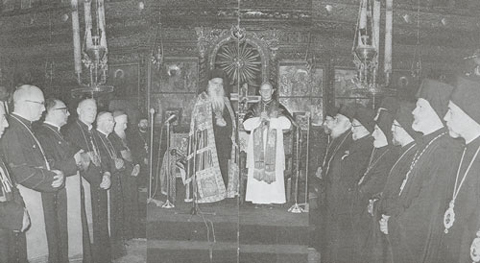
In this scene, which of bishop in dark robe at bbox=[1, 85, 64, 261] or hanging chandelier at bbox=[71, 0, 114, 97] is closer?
bishop in dark robe at bbox=[1, 85, 64, 261]

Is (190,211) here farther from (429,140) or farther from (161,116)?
(429,140)

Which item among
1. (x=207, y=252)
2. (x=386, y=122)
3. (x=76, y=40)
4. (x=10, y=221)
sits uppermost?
(x=76, y=40)

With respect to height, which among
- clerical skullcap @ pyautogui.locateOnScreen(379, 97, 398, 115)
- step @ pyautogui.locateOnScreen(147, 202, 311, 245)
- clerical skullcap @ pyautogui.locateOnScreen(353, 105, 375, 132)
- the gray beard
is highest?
clerical skullcap @ pyautogui.locateOnScreen(379, 97, 398, 115)

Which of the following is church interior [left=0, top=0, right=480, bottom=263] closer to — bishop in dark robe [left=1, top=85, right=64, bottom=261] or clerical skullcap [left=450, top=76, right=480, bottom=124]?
bishop in dark robe [left=1, top=85, right=64, bottom=261]

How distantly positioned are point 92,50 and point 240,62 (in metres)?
1.27

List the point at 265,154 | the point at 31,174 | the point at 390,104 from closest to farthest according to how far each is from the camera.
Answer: the point at 31,174 < the point at 390,104 < the point at 265,154

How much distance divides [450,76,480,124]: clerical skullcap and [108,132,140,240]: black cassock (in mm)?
2693

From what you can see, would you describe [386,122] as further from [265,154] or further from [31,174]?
[31,174]

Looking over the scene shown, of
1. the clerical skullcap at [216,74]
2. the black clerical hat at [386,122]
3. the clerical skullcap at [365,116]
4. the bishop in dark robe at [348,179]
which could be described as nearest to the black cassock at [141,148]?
the clerical skullcap at [216,74]

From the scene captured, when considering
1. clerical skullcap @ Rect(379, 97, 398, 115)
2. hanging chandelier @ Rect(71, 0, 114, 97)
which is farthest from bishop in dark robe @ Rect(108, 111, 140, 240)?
clerical skullcap @ Rect(379, 97, 398, 115)

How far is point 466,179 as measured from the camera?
420cm

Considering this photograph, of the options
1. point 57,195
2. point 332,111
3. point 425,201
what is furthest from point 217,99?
point 425,201

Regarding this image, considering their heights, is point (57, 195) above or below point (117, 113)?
below

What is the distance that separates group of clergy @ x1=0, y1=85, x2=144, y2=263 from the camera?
169 inches
